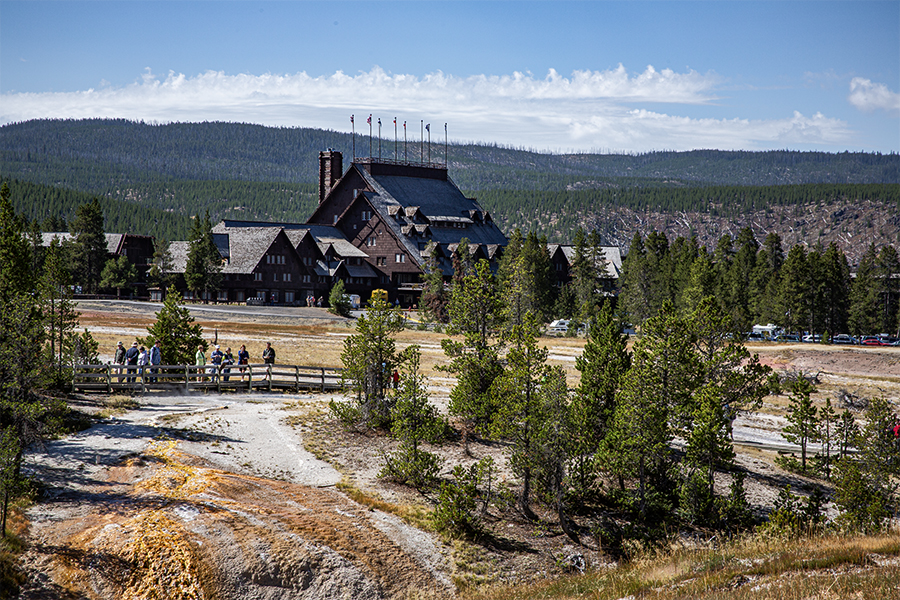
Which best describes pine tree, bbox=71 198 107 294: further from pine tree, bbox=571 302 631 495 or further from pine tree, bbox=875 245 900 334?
pine tree, bbox=875 245 900 334

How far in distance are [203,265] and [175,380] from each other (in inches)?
2221

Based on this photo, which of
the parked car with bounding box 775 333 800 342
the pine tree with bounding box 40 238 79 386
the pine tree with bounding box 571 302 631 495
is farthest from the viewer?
the parked car with bounding box 775 333 800 342

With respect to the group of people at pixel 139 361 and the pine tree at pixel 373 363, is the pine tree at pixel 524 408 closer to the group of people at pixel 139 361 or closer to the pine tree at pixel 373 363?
the pine tree at pixel 373 363

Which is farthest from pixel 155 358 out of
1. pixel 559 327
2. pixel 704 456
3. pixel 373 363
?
pixel 559 327

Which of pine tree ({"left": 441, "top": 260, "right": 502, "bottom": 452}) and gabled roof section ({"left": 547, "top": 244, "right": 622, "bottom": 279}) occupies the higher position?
gabled roof section ({"left": 547, "top": 244, "right": 622, "bottom": 279})

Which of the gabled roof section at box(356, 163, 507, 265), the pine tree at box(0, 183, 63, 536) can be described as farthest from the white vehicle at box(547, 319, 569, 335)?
the pine tree at box(0, 183, 63, 536)

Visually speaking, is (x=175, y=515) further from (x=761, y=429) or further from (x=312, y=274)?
(x=312, y=274)

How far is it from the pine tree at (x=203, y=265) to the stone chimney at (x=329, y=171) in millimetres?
27687

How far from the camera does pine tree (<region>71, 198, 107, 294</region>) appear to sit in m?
94.1

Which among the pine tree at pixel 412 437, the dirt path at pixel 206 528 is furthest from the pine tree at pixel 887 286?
the dirt path at pixel 206 528

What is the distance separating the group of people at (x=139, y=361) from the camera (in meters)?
32.7

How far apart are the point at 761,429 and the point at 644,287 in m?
50.3

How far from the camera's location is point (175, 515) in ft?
62.0

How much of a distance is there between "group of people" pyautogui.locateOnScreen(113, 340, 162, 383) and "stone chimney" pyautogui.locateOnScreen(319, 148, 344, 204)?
8047 cm
